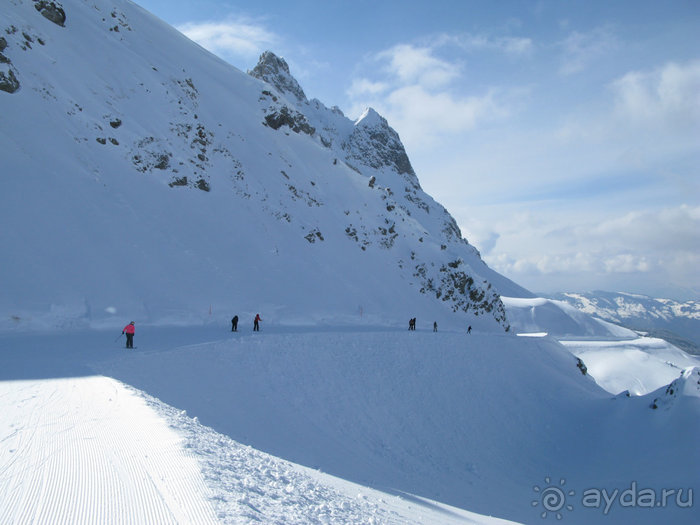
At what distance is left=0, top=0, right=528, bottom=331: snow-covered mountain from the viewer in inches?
792

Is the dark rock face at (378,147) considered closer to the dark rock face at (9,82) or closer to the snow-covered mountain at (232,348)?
the snow-covered mountain at (232,348)

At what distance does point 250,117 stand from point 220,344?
108 ft

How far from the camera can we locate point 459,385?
2194 cm

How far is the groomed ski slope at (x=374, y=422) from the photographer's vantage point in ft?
21.3

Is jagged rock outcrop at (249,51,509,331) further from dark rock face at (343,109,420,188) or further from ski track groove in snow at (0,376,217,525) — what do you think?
ski track groove in snow at (0,376,217,525)

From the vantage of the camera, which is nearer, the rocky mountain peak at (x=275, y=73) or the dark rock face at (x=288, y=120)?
the dark rock face at (x=288, y=120)

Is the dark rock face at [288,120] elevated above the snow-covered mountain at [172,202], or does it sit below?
above

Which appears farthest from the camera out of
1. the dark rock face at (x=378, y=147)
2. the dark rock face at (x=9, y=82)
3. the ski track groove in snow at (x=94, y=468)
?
the dark rock face at (x=378, y=147)

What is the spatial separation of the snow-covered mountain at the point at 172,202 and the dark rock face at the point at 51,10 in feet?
0.36

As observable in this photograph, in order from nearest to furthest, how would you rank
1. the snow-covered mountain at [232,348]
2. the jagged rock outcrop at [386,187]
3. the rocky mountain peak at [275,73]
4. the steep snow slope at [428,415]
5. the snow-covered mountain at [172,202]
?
the snow-covered mountain at [232,348] < the steep snow slope at [428,415] < the snow-covered mountain at [172,202] < the jagged rock outcrop at [386,187] < the rocky mountain peak at [275,73]

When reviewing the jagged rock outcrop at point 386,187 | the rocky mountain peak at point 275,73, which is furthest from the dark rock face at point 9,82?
the rocky mountain peak at point 275,73

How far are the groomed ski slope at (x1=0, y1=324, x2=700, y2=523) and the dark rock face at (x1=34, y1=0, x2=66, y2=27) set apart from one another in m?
28.9

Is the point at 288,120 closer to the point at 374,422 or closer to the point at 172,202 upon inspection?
the point at 172,202

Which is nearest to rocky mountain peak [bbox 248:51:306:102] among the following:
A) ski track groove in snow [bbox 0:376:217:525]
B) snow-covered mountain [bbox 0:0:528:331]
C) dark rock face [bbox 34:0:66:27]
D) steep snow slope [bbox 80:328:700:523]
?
snow-covered mountain [bbox 0:0:528:331]
